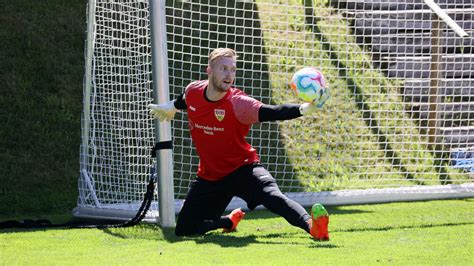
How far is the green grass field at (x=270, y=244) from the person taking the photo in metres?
6.69

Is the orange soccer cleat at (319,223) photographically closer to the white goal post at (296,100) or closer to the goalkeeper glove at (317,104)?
the goalkeeper glove at (317,104)

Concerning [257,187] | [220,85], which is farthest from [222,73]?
[257,187]

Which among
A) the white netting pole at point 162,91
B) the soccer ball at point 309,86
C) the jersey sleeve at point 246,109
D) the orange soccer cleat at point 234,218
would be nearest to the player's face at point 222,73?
the jersey sleeve at point 246,109

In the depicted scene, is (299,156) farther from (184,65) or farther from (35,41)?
(35,41)

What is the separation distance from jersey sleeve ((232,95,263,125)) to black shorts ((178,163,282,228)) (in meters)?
0.41

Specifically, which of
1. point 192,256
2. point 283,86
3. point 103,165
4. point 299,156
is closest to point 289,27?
point 283,86

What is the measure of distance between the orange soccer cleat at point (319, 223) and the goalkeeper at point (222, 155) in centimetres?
14

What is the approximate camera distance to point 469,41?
40.5ft

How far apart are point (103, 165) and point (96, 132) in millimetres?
315

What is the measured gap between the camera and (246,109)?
765 centimetres

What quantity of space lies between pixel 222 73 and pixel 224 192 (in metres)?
0.92

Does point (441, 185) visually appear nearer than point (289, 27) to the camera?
Yes

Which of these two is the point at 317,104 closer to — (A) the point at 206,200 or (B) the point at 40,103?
(A) the point at 206,200

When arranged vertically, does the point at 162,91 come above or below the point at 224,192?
above
